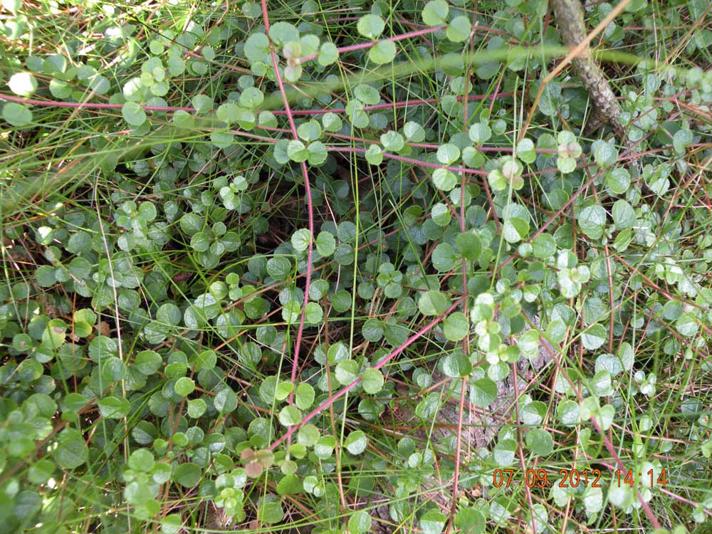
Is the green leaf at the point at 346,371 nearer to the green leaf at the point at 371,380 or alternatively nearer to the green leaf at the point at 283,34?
the green leaf at the point at 371,380

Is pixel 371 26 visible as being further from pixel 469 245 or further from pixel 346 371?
pixel 346 371

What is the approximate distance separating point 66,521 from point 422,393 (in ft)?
2.16

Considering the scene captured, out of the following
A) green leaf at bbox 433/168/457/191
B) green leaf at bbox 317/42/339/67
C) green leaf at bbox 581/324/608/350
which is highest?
green leaf at bbox 317/42/339/67

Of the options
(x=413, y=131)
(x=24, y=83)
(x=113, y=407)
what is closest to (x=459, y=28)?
(x=413, y=131)

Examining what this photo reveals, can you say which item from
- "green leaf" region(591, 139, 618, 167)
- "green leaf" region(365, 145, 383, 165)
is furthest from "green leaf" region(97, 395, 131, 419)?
"green leaf" region(591, 139, 618, 167)

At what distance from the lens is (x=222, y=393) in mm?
1052

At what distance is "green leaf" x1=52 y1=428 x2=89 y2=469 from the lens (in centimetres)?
93

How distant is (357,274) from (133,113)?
0.55m

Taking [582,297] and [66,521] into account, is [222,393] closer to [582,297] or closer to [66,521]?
[66,521]

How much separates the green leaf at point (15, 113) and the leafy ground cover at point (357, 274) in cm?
3

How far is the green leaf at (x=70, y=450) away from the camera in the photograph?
93 cm

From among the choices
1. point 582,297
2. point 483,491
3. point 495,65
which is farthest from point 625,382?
point 495,65

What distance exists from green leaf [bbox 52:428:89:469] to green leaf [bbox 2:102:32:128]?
57 cm
